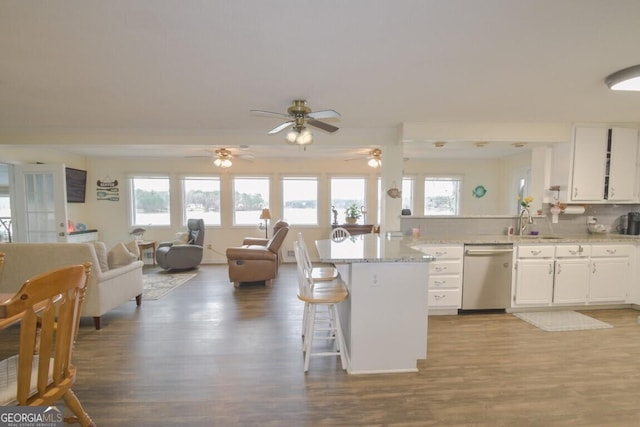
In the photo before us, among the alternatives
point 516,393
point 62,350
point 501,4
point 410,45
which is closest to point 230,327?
point 62,350

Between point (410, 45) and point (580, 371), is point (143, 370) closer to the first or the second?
point (410, 45)

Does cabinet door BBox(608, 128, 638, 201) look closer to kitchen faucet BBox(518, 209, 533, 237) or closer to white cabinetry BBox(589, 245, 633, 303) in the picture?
white cabinetry BBox(589, 245, 633, 303)

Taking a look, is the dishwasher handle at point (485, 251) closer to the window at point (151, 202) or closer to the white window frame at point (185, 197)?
the white window frame at point (185, 197)

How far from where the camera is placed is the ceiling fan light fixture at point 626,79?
211 centimetres

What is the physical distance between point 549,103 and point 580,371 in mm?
2491

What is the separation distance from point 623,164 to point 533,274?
194 cm

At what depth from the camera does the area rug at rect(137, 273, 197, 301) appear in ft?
13.6

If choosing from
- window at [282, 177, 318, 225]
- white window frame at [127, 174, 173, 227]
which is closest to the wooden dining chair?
window at [282, 177, 318, 225]

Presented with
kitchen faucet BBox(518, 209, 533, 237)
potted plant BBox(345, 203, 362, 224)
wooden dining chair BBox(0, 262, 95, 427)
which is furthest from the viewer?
potted plant BBox(345, 203, 362, 224)

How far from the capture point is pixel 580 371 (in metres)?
2.28

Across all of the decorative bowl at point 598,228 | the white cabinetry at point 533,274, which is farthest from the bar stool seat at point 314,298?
the decorative bowl at point 598,228

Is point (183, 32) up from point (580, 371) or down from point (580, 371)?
up

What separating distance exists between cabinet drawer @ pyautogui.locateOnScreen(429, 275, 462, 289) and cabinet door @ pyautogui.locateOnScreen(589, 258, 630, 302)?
1.65 m

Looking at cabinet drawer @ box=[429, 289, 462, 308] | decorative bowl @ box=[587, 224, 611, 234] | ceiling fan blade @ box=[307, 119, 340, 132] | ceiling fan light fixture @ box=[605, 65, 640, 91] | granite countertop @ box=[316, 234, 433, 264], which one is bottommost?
cabinet drawer @ box=[429, 289, 462, 308]
